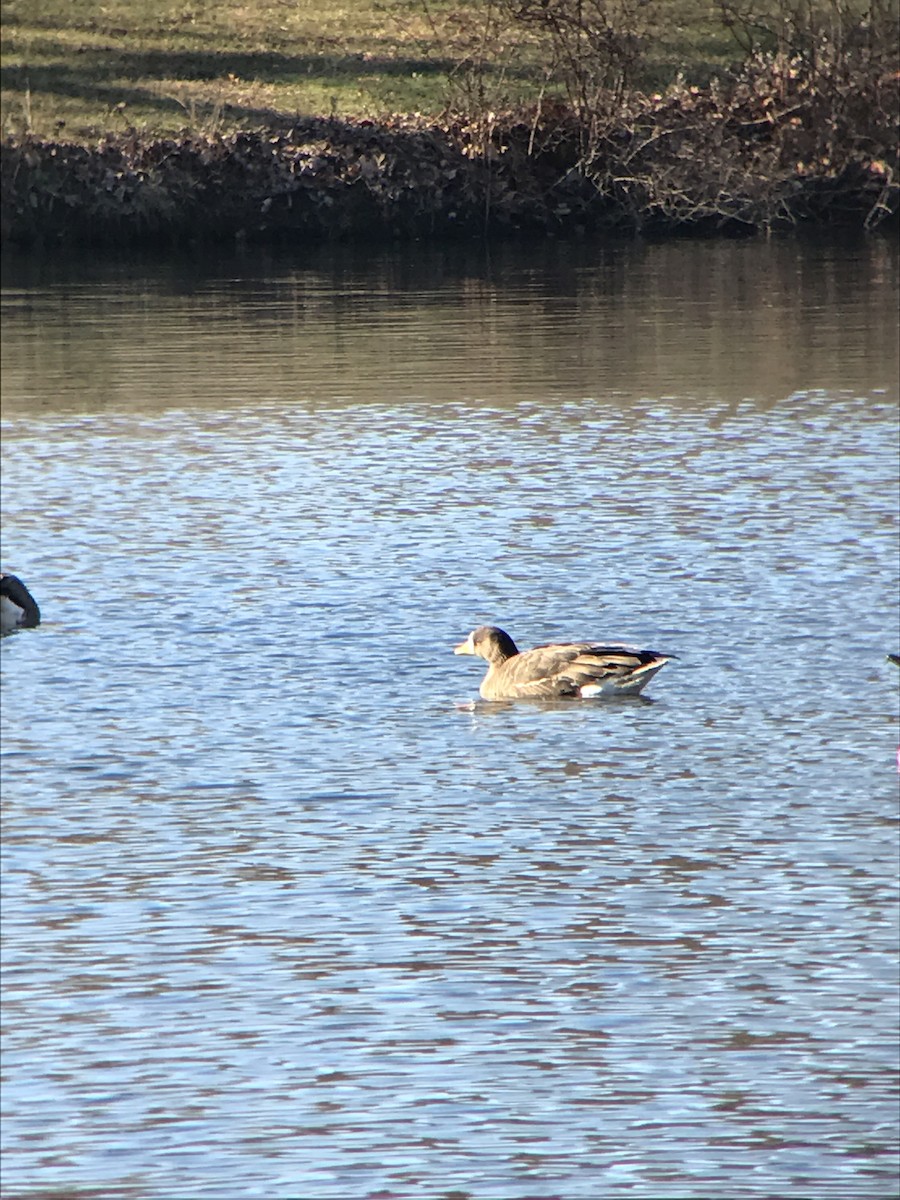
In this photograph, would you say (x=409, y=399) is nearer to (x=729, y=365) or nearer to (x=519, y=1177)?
(x=729, y=365)

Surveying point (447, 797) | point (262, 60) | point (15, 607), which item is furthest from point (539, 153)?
point (447, 797)

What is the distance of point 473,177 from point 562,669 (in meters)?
23.6

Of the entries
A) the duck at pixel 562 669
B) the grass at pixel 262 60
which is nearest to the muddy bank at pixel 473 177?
the grass at pixel 262 60

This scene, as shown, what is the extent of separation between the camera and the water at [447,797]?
6.07 meters

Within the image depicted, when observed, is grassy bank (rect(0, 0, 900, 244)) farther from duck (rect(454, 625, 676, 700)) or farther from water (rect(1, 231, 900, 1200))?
duck (rect(454, 625, 676, 700))

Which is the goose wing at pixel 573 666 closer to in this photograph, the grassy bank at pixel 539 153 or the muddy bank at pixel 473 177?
the grassy bank at pixel 539 153

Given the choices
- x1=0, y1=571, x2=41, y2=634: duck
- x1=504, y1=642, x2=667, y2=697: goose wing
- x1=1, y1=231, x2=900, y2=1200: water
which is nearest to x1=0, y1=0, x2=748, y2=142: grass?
x1=1, y1=231, x2=900, y2=1200: water

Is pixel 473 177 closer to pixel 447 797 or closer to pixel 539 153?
pixel 539 153

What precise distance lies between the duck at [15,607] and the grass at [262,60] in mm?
21732

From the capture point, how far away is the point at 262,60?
133 ft

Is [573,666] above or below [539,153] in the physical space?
below

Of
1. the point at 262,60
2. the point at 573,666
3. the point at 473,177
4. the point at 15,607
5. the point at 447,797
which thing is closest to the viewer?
the point at 447,797

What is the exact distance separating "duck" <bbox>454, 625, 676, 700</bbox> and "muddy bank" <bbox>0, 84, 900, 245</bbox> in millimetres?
22737

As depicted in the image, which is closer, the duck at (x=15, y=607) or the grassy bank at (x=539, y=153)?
the duck at (x=15, y=607)
